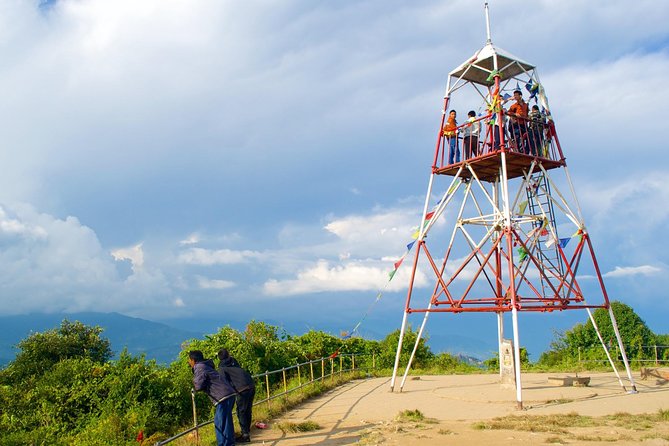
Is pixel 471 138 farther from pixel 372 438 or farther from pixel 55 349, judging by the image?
pixel 55 349

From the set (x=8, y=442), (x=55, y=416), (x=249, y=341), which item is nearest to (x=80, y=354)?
(x=249, y=341)

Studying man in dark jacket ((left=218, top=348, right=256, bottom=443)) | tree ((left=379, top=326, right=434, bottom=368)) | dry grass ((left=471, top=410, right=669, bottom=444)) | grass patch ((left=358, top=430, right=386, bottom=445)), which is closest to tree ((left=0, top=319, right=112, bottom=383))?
tree ((left=379, top=326, right=434, bottom=368))

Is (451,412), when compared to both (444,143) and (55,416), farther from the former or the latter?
(55,416)

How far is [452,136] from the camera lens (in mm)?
18516

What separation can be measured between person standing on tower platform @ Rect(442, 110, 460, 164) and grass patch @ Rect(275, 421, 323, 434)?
9634mm

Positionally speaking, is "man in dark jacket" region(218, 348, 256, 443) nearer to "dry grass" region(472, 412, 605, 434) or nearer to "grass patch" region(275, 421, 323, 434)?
"grass patch" region(275, 421, 323, 434)

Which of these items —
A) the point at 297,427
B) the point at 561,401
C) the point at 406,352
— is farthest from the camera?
the point at 406,352

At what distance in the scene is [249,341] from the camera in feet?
76.5

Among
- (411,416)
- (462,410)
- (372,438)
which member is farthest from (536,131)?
(372,438)

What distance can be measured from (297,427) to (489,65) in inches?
518

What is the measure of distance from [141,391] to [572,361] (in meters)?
22.9

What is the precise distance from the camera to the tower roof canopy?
18156 millimetres

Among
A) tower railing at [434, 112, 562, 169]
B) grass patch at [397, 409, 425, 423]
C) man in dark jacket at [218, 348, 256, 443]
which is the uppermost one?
tower railing at [434, 112, 562, 169]

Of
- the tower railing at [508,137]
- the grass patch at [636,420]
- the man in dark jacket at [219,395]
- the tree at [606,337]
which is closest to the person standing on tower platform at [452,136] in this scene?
the tower railing at [508,137]
